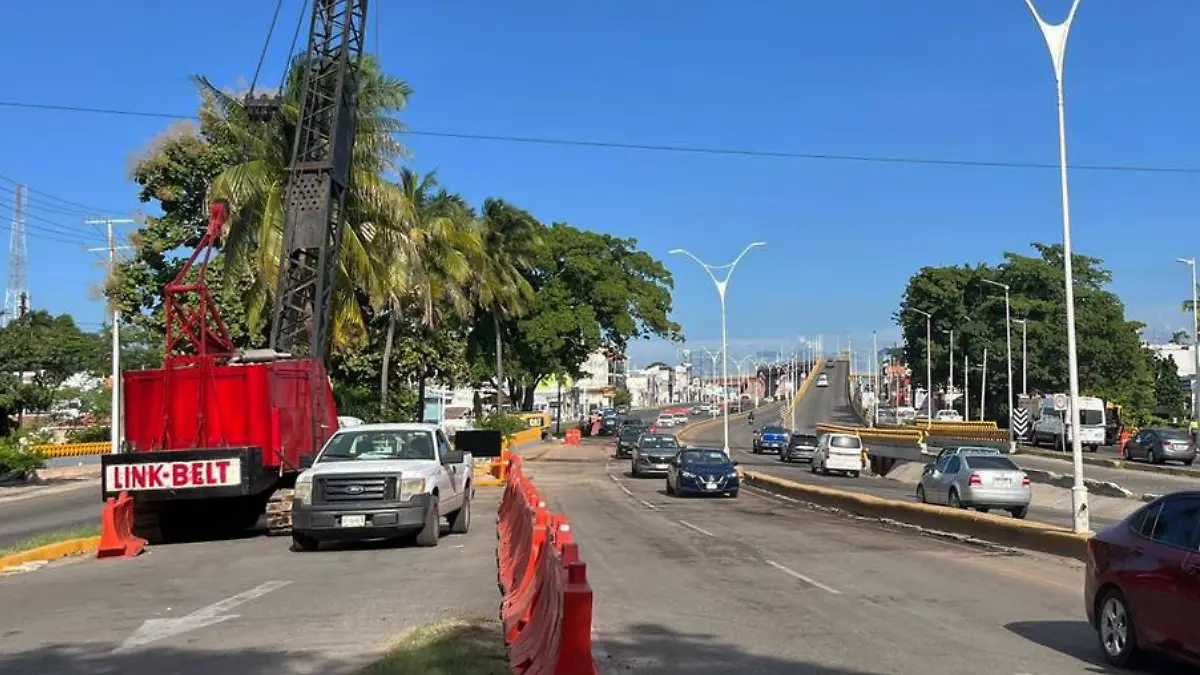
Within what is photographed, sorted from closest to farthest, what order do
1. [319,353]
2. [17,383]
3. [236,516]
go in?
[236,516] → [319,353] → [17,383]

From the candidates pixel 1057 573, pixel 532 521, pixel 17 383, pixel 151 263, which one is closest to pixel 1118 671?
pixel 532 521

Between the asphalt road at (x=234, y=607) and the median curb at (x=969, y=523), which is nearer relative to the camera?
the asphalt road at (x=234, y=607)

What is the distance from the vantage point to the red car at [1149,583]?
756cm

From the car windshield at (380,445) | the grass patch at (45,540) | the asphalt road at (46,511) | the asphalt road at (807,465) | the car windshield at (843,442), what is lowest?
the asphalt road at (807,465)

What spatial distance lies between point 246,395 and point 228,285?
16.9m

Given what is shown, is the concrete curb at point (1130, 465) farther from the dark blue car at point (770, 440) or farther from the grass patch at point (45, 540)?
the grass patch at point (45, 540)

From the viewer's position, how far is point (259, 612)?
10.7m

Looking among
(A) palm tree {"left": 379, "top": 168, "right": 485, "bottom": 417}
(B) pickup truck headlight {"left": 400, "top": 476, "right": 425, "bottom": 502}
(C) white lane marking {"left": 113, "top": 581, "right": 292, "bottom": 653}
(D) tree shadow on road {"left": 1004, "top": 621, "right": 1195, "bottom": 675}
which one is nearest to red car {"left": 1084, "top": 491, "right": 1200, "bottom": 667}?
(D) tree shadow on road {"left": 1004, "top": 621, "right": 1195, "bottom": 675}

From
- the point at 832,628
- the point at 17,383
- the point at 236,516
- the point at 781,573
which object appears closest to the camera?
the point at 832,628

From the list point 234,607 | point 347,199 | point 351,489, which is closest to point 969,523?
point 351,489

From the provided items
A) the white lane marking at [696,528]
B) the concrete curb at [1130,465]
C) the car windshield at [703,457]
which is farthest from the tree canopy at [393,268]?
the concrete curb at [1130,465]

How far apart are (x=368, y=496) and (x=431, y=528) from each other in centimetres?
123

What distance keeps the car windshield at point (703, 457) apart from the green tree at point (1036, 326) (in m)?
59.1

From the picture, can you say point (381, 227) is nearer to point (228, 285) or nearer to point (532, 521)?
point (228, 285)
